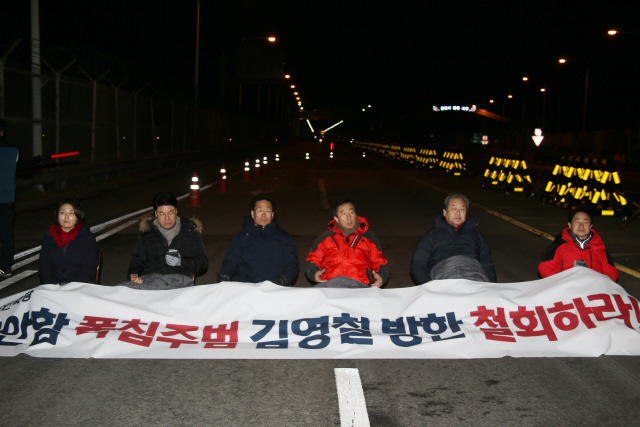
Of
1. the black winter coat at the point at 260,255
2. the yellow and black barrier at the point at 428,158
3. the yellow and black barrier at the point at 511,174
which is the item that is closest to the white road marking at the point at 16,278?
the black winter coat at the point at 260,255

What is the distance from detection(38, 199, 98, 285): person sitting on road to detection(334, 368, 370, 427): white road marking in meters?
2.80

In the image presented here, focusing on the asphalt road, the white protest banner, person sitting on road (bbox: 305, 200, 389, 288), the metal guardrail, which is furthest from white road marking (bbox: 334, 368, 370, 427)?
the metal guardrail

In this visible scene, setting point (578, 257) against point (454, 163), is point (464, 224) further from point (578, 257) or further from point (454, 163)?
point (454, 163)

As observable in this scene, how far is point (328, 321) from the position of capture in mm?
5500

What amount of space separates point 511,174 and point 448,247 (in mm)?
16683

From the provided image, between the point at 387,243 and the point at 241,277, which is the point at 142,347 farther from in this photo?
the point at 387,243

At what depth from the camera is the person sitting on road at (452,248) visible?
21.1 ft

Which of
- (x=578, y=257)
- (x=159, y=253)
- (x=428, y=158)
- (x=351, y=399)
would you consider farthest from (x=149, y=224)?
(x=428, y=158)

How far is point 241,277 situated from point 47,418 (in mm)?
2698

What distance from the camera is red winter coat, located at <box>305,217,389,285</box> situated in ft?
21.0

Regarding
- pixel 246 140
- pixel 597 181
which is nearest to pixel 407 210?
pixel 597 181

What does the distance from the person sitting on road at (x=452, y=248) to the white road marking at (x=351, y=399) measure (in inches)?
65.1

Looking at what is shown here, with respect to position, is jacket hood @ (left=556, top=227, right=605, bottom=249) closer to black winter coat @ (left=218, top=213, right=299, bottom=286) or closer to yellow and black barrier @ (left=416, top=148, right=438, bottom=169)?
black winter coat @ (left=218, top=213, right=299, bottom=286)

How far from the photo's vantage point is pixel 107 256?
10125 millimetres
